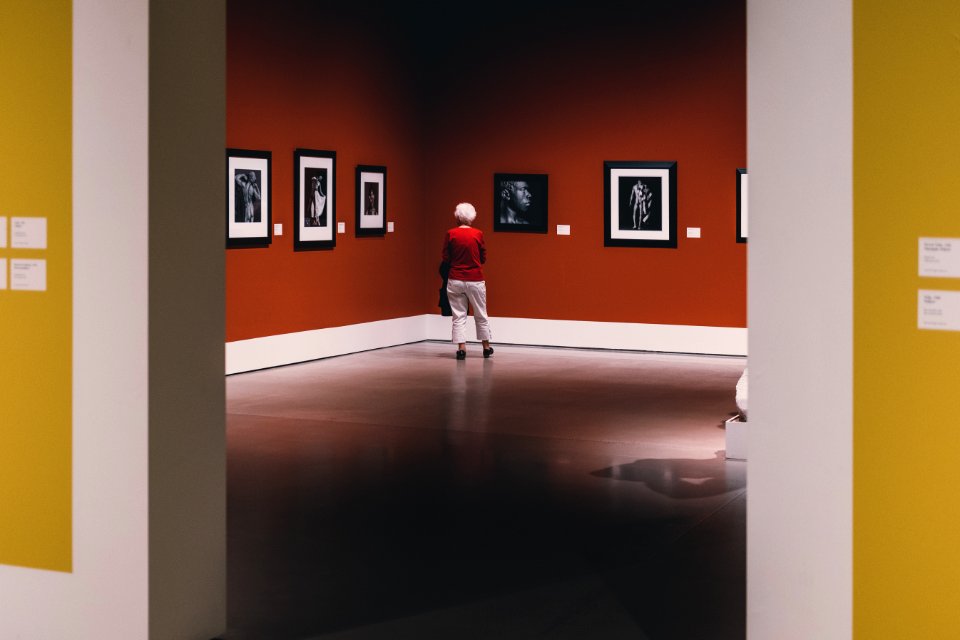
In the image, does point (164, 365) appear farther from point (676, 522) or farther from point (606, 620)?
point (676, 522)

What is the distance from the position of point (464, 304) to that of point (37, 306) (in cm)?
1231

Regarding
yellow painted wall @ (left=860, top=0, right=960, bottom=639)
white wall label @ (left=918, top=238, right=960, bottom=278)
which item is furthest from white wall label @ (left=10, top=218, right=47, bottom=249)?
white wall label @ (left=918, top=238, right=960, bottom=278)

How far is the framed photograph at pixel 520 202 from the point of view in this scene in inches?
755

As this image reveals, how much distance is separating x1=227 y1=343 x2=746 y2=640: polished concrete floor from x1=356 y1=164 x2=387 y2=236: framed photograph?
150 inches

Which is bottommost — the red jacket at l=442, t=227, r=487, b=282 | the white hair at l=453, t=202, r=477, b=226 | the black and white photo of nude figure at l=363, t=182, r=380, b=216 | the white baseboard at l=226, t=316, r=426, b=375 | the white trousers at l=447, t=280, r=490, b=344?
the white baseboard at l=226, t=316, r=426, b=375

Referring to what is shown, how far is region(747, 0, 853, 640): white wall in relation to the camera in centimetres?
461

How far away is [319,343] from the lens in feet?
57.0

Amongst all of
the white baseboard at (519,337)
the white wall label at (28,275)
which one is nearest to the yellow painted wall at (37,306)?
the white wall label at (28,275)

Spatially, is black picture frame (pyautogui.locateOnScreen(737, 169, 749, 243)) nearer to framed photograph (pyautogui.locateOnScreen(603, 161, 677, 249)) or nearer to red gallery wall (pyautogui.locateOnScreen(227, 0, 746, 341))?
red gallery wall (pyautogui.locateOnScreen(227, 0, 746, 341))

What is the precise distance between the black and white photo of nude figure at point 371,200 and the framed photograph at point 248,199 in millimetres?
2505

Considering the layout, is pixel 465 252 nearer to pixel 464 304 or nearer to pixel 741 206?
pixel 464 304

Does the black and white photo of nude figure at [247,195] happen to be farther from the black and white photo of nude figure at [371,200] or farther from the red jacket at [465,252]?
the red jacket at [465,252]

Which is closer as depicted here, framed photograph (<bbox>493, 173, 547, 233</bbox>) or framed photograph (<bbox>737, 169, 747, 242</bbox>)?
framed photograph (<bbox>737, 169, 747, 242</bbox>)

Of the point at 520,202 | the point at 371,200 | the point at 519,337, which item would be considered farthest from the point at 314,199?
the point at 519,337
